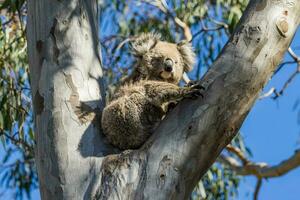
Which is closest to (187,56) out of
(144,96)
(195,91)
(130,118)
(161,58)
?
(161,58)

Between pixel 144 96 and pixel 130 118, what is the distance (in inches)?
7.0

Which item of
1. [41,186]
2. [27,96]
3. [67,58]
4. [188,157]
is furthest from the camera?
[27,96]

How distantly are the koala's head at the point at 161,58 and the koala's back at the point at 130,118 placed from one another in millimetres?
481

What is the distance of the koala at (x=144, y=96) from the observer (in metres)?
3.14

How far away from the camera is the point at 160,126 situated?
9.10 feet

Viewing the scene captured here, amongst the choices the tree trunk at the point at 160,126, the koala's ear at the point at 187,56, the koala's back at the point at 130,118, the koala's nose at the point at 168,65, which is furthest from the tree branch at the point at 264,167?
the tree trunk at the point at 160,126

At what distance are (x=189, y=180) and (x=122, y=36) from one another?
4.42 m

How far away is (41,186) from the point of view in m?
2.87

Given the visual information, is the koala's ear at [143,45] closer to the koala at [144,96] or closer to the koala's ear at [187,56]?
the koala at [144,96]

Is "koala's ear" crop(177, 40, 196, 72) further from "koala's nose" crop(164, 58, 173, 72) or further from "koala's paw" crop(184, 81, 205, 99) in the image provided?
"koala's paw" crop(184, 81, 205, 99)

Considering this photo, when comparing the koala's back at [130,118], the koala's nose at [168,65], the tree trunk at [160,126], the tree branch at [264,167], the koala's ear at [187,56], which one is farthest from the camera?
the tree branch at [264,167]

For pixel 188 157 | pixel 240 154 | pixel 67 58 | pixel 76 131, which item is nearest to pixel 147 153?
pixel 188 157

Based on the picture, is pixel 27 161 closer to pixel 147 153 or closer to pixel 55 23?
pixel 55 23

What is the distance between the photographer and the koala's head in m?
4.05
